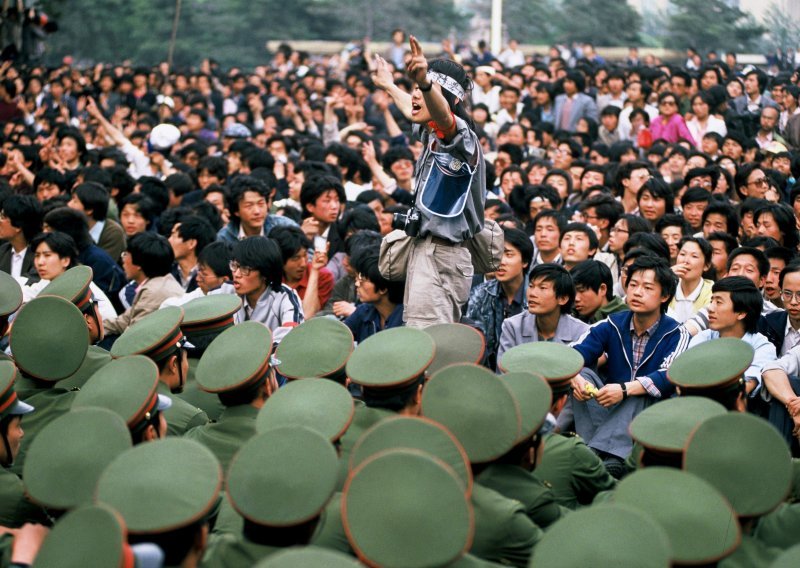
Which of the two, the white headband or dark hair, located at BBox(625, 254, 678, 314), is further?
dark hair, located at BBox(625, 254, 678, 314)

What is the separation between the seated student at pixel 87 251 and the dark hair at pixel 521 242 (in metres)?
2.47

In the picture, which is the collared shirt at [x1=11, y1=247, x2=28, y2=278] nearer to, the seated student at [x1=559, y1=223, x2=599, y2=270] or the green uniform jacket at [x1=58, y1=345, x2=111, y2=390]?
the green uniform jacket at [x1=58, y1=345, x2=111, y2=390]

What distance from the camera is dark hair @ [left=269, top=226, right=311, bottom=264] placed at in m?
6.58

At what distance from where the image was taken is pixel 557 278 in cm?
561

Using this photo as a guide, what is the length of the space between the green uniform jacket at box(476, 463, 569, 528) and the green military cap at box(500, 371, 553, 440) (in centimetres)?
12

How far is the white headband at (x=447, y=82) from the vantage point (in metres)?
4.96

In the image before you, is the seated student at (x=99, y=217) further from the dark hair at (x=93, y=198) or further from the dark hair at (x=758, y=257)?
the dark hair at (x=758, y=257)

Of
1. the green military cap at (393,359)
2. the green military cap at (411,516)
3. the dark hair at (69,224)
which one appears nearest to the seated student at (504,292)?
the green military cap at (393,359)

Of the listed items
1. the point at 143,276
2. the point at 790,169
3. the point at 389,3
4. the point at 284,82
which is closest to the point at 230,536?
the point at 143,276

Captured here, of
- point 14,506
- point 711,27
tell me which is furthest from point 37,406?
point 711,27

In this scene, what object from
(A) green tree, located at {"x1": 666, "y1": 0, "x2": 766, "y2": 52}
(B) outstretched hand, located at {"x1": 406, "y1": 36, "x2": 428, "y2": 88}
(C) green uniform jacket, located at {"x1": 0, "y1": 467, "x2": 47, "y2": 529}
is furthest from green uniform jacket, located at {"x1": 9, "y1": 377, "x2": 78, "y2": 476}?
(A) green tree, located at {"x1": 666, "y1": 0, "x2": 766, "y2": 52}

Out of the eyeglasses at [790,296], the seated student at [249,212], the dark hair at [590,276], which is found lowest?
the seated student at [249,212]

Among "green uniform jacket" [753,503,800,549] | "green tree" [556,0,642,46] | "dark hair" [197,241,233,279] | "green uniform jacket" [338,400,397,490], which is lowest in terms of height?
"green tree" [556,0,642,46]

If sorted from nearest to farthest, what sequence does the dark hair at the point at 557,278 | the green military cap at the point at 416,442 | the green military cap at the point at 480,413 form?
the green military cap at the point at 416,442
the green military cap at the point at 480,413
the dark hair at the point at 557,278
